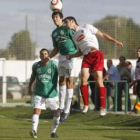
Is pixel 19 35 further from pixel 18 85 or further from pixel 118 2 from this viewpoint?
pixel 118 2

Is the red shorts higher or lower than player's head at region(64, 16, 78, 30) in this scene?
lower

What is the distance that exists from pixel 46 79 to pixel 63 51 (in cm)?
196

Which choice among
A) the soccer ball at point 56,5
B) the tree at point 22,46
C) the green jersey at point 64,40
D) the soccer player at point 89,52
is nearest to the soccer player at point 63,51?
the green jersey at point 64,40

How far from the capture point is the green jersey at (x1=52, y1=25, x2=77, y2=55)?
1975 centimetres

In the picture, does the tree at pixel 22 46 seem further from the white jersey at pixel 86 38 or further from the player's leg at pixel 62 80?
the white jersey at pixel 86 38

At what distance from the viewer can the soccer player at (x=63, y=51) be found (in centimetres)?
1972

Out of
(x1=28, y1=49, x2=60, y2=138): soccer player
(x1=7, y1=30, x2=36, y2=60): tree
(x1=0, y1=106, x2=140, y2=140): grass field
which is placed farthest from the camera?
(x1=7, y1=30, x2=36, y2=60): tree

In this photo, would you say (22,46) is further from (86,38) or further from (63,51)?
(86,38)

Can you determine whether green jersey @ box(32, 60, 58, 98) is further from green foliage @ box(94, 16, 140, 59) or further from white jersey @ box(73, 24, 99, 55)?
green foliage @ box(94, 16, 140, 59)

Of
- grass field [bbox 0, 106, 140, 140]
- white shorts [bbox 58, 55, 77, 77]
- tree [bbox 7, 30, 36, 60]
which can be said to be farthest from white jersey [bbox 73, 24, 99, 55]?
tree [bbox 7, 30, 36, 60]

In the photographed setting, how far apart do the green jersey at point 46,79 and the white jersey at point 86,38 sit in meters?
1.15

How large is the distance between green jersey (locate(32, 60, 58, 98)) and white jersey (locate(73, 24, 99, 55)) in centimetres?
115

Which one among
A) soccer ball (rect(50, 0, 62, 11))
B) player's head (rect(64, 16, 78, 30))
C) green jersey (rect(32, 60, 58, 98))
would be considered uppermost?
soccer ball (rect(50, 0, 62, 11))

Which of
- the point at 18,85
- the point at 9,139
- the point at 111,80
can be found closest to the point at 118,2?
the point at 111,80
